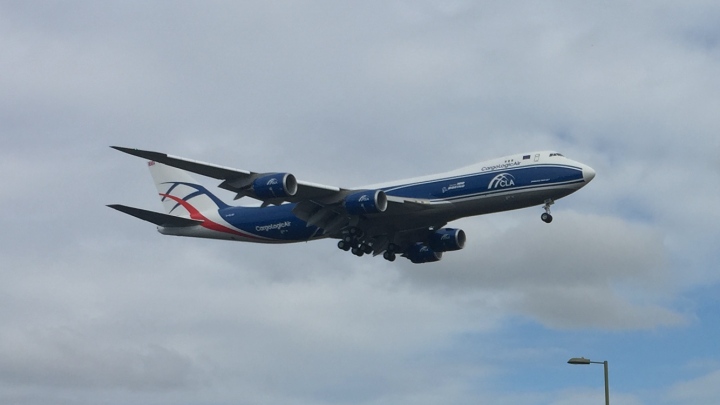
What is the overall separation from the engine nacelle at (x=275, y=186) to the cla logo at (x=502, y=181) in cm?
1118

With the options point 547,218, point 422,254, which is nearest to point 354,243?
point 422,254

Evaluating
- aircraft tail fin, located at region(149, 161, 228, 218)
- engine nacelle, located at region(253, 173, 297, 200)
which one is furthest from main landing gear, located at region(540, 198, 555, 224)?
aircraft tail fin, located at region(149, 161, 228, 218)

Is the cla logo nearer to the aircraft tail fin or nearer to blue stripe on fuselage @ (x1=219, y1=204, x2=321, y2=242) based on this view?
blue stripe on fuselage @ (x1=219, y1=204, x2=321, y2=242)

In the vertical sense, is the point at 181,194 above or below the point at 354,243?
above

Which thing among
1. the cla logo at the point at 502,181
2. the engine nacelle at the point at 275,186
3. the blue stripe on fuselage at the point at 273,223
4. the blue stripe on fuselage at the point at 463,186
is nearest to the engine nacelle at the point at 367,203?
the blue stripe on fuselage at the point at 463,186

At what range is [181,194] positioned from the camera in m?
64.7

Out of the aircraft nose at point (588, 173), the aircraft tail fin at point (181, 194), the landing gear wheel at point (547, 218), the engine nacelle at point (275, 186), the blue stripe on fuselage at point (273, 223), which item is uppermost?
the aircraft tail fin at point (181, 194)

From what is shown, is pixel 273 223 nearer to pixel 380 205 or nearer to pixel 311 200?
pixel 311 200

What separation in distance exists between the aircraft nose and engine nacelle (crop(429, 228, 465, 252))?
42.8ft

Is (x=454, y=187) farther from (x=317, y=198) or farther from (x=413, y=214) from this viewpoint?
(x=317, y=198)

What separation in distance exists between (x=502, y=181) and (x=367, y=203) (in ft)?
25.3

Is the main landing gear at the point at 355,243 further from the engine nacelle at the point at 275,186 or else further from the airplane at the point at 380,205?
the engine nacelle at the point at 275,186

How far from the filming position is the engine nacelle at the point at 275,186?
157 feet

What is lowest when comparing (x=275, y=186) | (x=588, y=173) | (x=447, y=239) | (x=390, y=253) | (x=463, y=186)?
(x=275, y=186)
